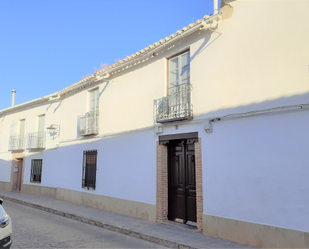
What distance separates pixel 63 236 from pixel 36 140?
9049 mm

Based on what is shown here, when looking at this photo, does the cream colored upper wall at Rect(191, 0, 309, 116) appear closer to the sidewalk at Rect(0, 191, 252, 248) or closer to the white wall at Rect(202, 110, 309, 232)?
the white wall at Rect(202, 110, 309, 232)

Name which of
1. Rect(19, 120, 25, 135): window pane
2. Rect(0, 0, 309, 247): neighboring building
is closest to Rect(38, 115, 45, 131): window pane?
Rect(19, 120, 25, 135): window pane

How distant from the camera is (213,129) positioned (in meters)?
6.54

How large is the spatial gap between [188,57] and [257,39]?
2.12m

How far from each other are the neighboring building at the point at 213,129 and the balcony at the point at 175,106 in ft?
0.10

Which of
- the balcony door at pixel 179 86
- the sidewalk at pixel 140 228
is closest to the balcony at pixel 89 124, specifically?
the sidewalk at pixel 140 228

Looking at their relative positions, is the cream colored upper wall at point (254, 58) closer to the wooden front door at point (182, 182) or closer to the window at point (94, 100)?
the wooden front door at point (182, 182)

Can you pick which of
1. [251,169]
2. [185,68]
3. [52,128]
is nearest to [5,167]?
[52,128]

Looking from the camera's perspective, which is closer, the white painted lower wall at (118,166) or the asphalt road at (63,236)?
the asphalt road at (63,236)

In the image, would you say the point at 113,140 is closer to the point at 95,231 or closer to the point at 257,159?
the point at 95,231

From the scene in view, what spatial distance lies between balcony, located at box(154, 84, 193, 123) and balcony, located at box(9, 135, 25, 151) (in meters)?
10.9

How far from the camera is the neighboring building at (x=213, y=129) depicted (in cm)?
520

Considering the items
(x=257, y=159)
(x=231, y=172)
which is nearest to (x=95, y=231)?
(x=231, y=172)

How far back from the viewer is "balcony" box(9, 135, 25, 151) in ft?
51.8
